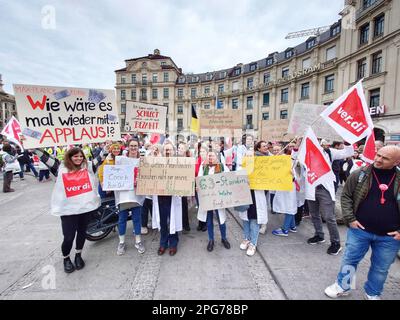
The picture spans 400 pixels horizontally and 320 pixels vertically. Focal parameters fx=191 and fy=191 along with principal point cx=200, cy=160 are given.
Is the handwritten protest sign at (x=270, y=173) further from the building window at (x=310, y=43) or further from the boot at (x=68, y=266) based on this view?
the building window at (x=310, y=43)

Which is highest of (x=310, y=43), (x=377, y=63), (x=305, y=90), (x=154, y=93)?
(x=310, y=43)

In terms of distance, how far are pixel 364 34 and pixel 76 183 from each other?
88.2ft

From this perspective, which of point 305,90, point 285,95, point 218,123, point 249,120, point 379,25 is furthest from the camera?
point 249,120

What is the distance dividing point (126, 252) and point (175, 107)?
1642 inches

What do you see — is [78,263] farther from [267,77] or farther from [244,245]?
[267,77]

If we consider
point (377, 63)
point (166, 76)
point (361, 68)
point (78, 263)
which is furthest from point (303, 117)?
point (166, 76)

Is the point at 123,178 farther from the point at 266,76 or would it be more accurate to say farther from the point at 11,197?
the point at 266,76

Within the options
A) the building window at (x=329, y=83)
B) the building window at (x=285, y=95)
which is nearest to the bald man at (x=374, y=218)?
the building window at (x=329, y=83)

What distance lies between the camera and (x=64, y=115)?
309 centimetres

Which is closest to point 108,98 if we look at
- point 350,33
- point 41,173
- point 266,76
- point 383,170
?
point 383,170

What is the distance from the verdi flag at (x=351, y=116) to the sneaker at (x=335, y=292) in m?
1.97

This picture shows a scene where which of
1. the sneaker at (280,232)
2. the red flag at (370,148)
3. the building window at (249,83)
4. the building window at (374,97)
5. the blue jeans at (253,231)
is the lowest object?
the sneaker at (280,232)

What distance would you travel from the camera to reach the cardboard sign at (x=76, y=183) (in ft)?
8.77

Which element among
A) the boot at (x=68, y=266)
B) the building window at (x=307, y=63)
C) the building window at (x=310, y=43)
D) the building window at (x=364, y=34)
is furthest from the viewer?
the building window at (x=310, y=43)
